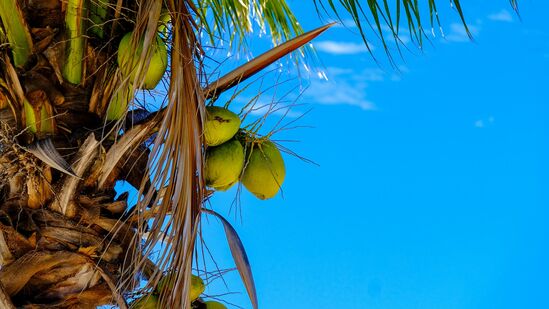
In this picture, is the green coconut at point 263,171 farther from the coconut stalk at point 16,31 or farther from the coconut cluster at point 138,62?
the coconut stalk at point 16,31

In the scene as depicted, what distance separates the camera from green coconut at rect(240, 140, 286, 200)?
2.01 m

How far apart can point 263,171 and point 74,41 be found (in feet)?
1.93

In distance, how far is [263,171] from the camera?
79.0 inches

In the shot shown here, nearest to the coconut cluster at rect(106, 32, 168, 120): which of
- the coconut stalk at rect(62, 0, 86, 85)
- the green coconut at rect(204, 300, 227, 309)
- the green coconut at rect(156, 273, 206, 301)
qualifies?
the coconut stalk at rect(62, 0, 86, 85)

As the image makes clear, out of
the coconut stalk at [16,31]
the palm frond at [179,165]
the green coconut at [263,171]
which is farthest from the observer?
the green coconut at [263,171]

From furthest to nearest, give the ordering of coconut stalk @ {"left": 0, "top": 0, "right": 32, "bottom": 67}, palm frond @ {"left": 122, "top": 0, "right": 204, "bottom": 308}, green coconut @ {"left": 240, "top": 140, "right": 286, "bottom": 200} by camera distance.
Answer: green coconut @ {"left": 240, "top": 140, "right": 286, "bottom": 200} < coconut stalk @ {"left": 0, "top": 0, "right": 32, "bottom": 67} < palm frond @ {"left": 122, "top": 0, "right": 204, "bottom": 308}

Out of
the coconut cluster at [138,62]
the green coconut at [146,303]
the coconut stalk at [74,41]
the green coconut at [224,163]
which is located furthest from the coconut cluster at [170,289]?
the coconut stalk at [74,41]

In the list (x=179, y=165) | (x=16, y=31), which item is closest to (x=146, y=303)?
(x=179, y=165)

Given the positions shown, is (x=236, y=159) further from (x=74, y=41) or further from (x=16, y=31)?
(x=16, y=31)

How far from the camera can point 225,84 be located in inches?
71.9

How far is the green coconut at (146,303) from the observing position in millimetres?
1884

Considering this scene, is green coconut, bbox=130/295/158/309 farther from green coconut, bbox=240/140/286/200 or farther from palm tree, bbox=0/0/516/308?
green coconut, bbox=240/140/286/200

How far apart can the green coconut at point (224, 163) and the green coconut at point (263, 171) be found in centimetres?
5

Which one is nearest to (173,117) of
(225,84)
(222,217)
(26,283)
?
(225,84)
